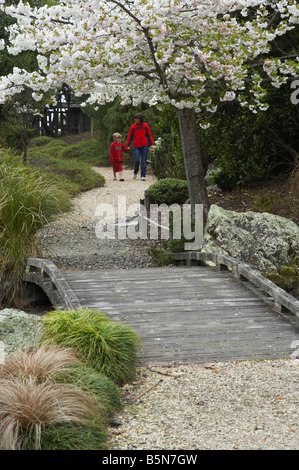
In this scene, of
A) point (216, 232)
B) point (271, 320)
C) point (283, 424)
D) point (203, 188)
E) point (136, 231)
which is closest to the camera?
point (283, 424)

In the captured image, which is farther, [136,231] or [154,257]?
[136,231]

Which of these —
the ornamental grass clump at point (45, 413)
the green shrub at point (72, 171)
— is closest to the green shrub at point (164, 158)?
the green shrub at point (72, 171)

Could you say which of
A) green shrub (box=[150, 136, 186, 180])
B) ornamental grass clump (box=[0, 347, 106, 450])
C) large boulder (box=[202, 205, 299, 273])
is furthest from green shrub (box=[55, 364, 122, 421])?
green shrub (box=[150, 136, 186, 180])

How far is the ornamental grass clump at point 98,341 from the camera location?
162 inches

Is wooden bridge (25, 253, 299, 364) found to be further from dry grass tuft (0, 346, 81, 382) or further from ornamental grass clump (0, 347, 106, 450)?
ornamental grass clump (0, 347, 106, 450)

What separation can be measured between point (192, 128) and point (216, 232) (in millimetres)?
2492

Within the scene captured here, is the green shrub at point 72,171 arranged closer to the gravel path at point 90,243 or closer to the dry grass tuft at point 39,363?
the gravel path at point 90,243

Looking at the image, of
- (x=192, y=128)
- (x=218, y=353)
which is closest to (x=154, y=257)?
(x=192, y=128)

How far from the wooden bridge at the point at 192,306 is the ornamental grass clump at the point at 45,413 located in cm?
109

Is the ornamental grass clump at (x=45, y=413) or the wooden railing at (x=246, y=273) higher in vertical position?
the wooden railing at (x=246, y=273)

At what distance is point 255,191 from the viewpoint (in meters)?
11.8

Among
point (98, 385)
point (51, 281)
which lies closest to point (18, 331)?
point (98, 385)

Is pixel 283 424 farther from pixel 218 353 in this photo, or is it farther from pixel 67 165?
pixel 67 165

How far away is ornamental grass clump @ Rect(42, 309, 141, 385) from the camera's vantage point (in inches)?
162
